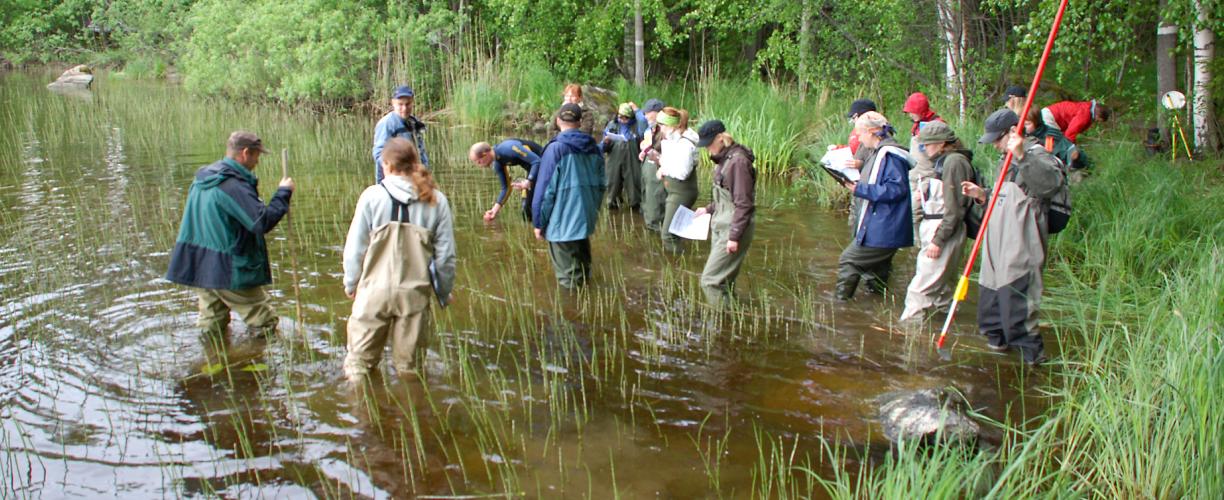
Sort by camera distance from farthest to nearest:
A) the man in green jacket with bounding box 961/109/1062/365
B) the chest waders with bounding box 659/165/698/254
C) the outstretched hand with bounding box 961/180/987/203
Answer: the chest waders with bounding box 659/165/698/254
the outstretched hand with bounding box 961/180/987/203
the man in green jacket with bounding box 961/109/1062/365

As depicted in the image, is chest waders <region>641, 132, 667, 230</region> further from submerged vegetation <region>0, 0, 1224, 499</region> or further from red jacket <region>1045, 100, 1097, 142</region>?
red jacket <region>1045, 100, 1097, 142</region>

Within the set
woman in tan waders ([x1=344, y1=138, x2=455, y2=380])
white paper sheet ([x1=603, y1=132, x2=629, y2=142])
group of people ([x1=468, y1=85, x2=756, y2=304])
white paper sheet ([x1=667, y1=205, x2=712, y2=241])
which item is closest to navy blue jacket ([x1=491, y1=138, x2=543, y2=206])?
group of people ([x1=468, y1=85, x2=756, y2=304])

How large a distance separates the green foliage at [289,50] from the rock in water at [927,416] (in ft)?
68.7

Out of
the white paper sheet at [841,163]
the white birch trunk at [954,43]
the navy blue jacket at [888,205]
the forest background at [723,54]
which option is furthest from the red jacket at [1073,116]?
the navy blue jacket at [888,205]

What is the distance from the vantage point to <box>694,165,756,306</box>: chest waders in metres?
7.40

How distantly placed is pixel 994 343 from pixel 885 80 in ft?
32.3

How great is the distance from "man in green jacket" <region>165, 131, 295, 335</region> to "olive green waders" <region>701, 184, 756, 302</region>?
332 centimetres

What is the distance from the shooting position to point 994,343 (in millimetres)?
6457

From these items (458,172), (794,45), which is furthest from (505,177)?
(794,45)

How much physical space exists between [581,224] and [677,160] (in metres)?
1.91

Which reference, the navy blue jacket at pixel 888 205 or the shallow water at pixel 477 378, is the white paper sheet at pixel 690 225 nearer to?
the shallow water at pixel 477 378

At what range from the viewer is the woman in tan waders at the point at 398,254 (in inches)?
213

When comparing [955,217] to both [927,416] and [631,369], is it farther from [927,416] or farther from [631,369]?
[631,369]

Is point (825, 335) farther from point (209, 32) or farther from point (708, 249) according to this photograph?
point (209, 32)
